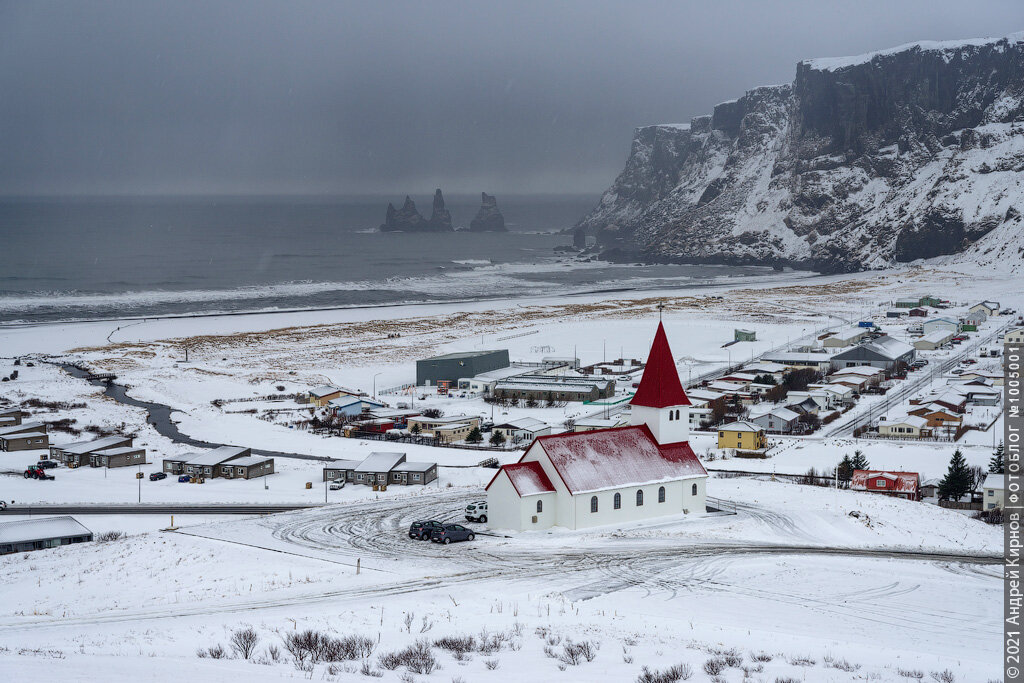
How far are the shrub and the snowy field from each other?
171 millimetres

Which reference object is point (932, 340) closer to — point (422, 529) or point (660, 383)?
point (660, 383)

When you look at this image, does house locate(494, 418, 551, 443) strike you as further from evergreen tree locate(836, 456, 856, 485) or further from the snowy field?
evergreen tree locate(836, 456, 856, 485)

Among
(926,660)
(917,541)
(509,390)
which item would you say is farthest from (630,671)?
(509,390)

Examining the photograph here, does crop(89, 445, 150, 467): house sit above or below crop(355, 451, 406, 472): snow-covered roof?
below

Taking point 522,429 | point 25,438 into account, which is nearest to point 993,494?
point 522,429

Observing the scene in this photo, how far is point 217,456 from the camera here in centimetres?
4003

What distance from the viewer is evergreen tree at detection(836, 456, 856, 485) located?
3794cm

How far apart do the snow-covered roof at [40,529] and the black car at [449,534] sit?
10315 millimetres

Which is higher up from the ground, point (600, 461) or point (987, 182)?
point (987, 182)

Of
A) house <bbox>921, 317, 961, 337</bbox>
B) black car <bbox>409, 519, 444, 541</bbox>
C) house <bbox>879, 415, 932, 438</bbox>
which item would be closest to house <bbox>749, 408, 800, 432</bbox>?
house <bbox>879, 415, 932, 438</bbox>

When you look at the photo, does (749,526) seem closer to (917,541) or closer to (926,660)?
(917,541)

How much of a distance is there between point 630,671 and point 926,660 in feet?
17.5

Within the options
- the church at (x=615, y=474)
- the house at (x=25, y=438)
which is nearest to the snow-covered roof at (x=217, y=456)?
the house at (x=25, y=438)

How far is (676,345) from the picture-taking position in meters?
81.3
